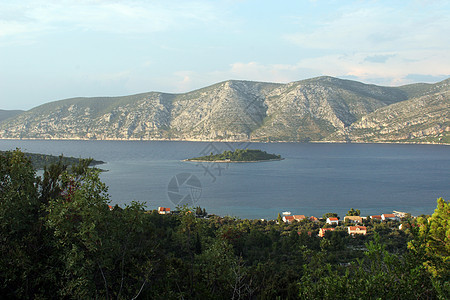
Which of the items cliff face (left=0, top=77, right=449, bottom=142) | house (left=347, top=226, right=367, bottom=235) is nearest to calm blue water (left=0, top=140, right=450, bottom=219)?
house (left=347, top=226, right=367, bottom=235)

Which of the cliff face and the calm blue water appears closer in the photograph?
the calm blue water

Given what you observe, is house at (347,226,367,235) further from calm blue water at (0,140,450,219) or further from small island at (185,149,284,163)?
small island at (185,149,284,163)

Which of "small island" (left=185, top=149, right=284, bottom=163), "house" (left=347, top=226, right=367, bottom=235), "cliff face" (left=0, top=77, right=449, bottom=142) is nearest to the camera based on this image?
"house" (left=347, top=226, right=367, bottom=235)

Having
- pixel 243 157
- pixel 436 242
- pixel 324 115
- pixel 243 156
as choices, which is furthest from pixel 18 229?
pixel 324 115

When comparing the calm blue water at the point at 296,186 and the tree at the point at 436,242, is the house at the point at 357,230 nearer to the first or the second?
the calm blue water at the point at 296,186

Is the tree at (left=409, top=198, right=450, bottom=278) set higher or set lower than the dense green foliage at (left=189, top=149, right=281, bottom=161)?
higher

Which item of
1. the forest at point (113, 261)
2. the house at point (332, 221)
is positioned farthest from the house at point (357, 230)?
the forest at point (113, 261)

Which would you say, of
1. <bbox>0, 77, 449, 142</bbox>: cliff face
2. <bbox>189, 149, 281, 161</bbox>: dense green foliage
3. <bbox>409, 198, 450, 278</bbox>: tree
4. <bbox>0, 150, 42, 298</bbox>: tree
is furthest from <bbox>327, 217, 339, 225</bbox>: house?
<bbox>0, 77, 449, 142</bbox>: cliff face

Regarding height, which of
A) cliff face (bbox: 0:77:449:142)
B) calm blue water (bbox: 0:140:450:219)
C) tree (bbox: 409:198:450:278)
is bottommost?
calm blue water (bbox: 0:140:450:219)

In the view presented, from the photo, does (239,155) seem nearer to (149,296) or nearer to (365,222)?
(365,222)

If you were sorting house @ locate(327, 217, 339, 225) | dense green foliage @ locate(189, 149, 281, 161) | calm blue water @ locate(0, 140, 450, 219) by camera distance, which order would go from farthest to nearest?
dense green foliage @ locate(189, 149, 281, 161) < calm blue water @ locate(0, 140, 450, 219) < house @ locate(327, 217, 339, 225)

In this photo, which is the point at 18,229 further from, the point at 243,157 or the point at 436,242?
the point at 243,157

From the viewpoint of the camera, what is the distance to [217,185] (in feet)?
233

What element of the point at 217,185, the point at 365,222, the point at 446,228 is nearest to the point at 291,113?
the point at 217,185
